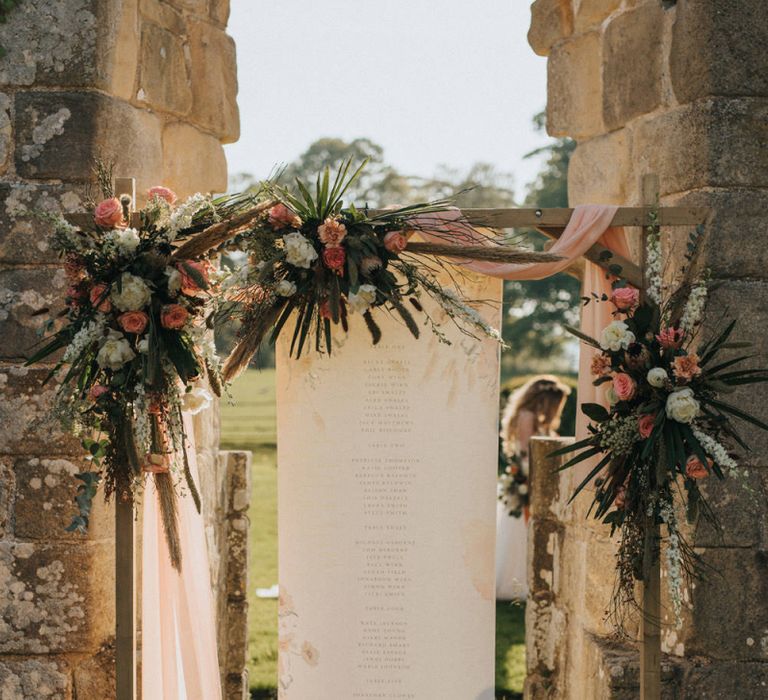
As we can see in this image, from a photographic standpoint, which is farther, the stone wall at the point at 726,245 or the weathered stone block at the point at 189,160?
the weathered stone block at the point at 189,160

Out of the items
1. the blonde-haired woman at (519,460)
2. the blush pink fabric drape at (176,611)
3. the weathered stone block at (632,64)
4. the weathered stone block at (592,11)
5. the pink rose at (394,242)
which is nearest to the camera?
the pink rose at (394,242)

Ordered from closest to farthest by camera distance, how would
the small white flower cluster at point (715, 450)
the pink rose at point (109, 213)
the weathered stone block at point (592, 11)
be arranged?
the small white flower cluster at point (715, 450), the pink rose at point (109, 213), the weathered stone block at point (592, 11)

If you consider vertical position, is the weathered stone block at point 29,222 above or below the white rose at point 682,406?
above

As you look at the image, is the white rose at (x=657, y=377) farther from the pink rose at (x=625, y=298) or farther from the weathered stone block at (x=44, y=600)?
the weathered stone block at (x=44, y=600)

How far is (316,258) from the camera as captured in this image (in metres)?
3.36

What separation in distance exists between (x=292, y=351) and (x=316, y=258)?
42 centimetres

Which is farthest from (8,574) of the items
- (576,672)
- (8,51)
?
(576,672)

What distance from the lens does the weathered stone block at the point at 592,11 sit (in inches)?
159

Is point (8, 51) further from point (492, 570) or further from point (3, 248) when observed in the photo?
point (492, 570)

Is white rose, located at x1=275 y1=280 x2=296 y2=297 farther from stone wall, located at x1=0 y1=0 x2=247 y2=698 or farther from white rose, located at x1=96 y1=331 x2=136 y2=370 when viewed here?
stone wall, located at x1=0 y1=0 x2=247 y2=698

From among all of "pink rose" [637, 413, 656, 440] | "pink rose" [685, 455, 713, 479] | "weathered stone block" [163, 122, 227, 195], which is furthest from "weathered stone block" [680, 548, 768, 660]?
"weathered stone block" [163, 122, 227, 195]

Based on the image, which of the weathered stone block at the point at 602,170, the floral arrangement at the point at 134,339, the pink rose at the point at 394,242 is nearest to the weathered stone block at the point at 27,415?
the floral arrangement at the point at 134,339

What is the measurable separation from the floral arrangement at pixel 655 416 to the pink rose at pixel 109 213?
1.63m

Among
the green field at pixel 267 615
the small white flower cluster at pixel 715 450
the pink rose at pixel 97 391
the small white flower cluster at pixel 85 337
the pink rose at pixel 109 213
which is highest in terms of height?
the pink rose at pixel 109 213
